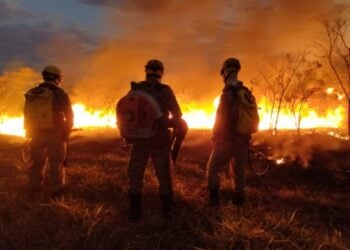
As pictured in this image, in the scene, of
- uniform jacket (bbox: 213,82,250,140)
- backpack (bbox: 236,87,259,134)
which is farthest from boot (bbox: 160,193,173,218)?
backpack (bbox: 236,87,259,134)

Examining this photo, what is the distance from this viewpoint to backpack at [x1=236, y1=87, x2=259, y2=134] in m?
6.81

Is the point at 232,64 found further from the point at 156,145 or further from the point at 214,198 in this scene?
the point at 214,198

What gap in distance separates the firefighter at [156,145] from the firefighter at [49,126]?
1.71 m

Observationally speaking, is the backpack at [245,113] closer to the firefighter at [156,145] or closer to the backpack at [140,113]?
the firefighter at [156,145]

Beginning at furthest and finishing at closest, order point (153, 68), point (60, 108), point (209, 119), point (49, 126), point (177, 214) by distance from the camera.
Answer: point (209, 119), point (60, 108), point (49, 126), point (177, 214), point (153, 68)

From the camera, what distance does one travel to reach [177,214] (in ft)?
21.5

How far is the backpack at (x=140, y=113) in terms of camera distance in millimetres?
6059

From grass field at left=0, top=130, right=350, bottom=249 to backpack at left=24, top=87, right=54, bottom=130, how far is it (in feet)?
4.02

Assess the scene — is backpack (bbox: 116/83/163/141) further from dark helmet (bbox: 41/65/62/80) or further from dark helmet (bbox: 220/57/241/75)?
dark helmet (bbox: 41/65/62/80)

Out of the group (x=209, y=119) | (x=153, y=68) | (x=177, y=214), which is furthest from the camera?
(x=209, y=119)

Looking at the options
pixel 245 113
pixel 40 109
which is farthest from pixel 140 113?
pixel 40 109

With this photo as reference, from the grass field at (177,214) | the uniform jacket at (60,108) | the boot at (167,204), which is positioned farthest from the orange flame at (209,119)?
the boot at (167,204)

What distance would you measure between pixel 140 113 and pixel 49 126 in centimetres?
192

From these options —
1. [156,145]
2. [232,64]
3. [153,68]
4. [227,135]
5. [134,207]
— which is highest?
[232,64]
